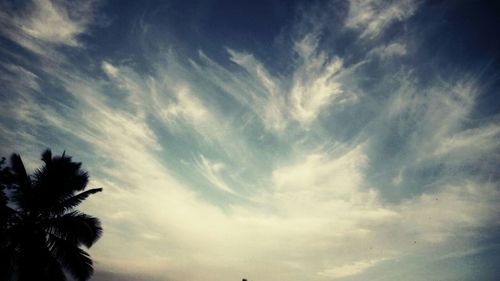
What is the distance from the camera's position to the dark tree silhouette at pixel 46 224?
530 inches

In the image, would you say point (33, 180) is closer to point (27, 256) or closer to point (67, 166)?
point (67, 166)

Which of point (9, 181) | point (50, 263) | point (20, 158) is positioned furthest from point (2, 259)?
point (20, 158)

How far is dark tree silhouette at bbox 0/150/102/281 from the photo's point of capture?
1346cm

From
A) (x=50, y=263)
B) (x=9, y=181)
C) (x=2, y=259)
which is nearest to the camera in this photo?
(x=2, y=259)

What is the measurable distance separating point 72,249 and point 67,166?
458cm

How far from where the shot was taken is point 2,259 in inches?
512

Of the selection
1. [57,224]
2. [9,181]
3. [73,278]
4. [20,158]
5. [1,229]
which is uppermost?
[20,158]

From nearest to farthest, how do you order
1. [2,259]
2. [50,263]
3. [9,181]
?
[2,259]
[50,263]
[9,181]

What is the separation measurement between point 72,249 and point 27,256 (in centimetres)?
186

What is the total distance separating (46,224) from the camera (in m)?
14.6

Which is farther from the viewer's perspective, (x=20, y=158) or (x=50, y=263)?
(x=20, y=158)

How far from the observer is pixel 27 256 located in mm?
13523

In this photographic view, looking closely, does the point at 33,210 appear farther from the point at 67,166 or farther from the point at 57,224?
the point at 67,166

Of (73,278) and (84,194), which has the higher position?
(84,194)
